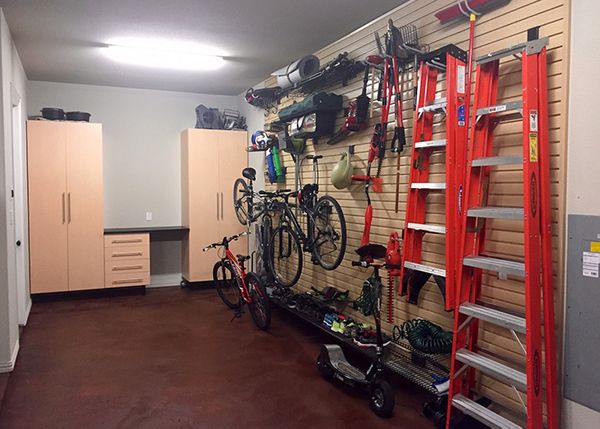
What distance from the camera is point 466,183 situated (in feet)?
8.59

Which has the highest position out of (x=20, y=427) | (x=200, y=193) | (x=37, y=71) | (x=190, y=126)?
(x=37, y=71)

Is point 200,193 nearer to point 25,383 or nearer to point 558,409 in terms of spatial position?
point 25,383

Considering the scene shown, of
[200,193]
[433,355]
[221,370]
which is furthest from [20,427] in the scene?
[200,193]

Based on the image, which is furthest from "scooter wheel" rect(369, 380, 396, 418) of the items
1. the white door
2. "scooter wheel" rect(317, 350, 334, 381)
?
the white door

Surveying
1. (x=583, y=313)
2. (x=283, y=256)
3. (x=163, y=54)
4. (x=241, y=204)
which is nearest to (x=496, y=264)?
(x=583, y=313)

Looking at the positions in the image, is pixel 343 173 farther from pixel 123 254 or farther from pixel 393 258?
pixel 123 254

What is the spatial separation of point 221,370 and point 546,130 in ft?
9.30

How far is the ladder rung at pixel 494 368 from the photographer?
2260 mm

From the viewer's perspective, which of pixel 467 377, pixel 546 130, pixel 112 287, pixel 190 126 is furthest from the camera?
pixel 190 126

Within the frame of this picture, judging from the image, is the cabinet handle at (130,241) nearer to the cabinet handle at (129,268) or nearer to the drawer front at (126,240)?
the drawer front at (126,240)

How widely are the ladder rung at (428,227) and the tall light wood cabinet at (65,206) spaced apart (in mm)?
4421

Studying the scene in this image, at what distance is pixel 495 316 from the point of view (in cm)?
240

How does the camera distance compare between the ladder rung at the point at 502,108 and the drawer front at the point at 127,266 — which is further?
the drawer front at the point at 127,266

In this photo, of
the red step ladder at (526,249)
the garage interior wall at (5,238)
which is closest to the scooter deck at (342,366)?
the red step ladder at (526,249)
